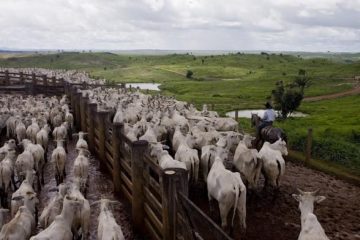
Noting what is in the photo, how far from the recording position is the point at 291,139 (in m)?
20.1

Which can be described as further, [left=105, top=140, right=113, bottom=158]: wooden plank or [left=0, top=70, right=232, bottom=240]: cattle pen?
[left=105, top=140, right=113, bottom=158]: wooden plank

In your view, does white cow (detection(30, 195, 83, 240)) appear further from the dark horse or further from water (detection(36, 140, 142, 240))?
the dark horse

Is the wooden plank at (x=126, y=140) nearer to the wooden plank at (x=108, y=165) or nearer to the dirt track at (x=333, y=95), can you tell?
the wooden plank at (x=108, y=165)

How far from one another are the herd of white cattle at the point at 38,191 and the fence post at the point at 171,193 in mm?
897

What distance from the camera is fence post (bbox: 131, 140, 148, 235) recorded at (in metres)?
9.54

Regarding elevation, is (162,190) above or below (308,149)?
above

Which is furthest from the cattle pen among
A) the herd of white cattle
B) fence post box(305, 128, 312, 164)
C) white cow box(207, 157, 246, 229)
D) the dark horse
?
fence post box(305, 128, 312, 164)

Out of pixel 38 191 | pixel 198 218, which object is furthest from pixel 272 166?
pixel 38 191

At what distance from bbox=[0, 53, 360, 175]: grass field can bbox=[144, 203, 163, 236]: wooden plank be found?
9.84 meters

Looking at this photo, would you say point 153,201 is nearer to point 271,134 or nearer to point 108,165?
point 108,165

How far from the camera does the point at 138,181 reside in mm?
9617

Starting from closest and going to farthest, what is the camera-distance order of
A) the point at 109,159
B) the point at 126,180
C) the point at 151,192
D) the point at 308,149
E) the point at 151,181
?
1. the point at 151,181
2. the point at 151,192
3. the point at 126,180
4. the point at 109,159
5. the point at 308,149

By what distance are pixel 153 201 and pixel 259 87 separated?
5040cm

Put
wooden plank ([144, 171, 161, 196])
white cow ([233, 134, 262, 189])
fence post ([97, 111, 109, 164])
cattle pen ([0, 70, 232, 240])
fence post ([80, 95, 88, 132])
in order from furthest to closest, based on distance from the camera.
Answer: fence post ([80, 95, 88, 132]) < fence post ([97, 111, 109, 164]) < white cow ([233, 134, 262, 189]) < wooden plank ([144, 171, 161, 196]) < cattle pen ([0, 70, 232, 240])
